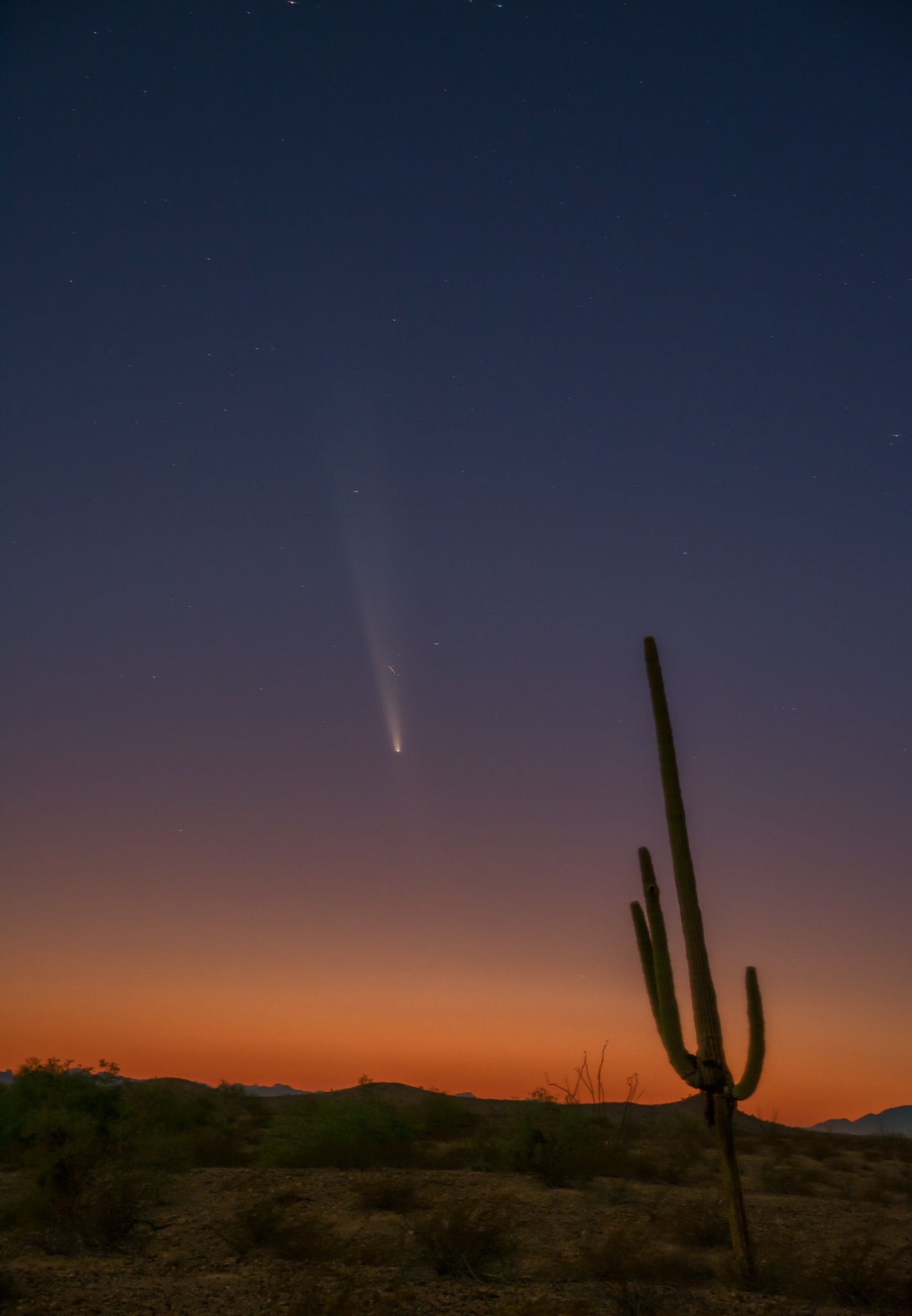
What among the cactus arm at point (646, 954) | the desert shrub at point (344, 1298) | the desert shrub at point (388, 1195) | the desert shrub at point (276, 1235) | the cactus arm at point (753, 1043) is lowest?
the desert shrub at point (344, 1298)

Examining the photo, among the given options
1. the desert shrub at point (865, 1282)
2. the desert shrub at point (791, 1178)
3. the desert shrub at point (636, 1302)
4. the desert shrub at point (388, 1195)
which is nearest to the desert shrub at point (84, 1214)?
the desert shrub at point (388, 1195)

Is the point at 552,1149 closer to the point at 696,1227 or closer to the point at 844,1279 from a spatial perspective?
the point at 696,1227

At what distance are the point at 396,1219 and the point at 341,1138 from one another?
354 inches

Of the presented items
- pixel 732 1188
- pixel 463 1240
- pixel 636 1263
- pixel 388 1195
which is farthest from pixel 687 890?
pixel 388 1195

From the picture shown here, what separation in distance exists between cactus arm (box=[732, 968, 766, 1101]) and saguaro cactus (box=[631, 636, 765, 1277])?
0.01m

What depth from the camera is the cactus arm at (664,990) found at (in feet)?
45.6

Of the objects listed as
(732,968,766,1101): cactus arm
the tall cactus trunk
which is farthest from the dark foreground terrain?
(732,968,766,1101): cactus arm

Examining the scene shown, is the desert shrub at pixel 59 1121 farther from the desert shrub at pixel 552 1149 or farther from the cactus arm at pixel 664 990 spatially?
the cactus arm at pixel 664 990

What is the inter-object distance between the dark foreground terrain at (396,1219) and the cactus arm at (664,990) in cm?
328

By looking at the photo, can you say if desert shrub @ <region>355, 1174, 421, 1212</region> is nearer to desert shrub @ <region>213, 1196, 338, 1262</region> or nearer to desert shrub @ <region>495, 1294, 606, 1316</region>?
desert shrub @ <region>213, 1196, 338, 1262</region>

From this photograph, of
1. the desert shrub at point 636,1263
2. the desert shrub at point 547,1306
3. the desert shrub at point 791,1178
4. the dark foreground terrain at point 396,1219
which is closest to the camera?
the desert shrub at point 547,1306

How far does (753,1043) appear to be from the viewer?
1410 centimetres

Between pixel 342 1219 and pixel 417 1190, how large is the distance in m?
3.60

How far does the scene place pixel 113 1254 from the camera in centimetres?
1567
